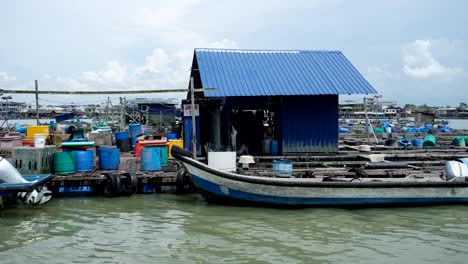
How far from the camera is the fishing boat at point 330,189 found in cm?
1080

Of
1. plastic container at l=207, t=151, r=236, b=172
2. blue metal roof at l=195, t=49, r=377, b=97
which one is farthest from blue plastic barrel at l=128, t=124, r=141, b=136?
plastic container at l=207, t=151, r=236, b=172

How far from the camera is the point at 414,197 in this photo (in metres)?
11.0

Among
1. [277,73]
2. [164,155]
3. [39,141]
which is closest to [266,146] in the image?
[277,73]

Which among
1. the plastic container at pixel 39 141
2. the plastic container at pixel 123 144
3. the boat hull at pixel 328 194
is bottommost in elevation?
the boat hull at pixel 328 194

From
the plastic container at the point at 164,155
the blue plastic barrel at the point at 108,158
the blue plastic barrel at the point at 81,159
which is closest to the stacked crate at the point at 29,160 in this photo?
the blue plastic barrel at the point at 81,159

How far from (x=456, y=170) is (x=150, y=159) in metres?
9.52

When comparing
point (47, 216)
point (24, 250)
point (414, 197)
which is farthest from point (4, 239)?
point (414, 197)

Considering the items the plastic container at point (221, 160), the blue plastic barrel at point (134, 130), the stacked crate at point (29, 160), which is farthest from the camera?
the blue plastic barrel at point (134, 130)

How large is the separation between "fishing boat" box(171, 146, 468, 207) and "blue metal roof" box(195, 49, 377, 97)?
3.78 metres

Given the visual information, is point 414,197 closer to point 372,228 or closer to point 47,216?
point 372,228

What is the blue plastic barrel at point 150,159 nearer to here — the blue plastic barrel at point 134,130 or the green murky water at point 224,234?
the green murky water at point 224,234

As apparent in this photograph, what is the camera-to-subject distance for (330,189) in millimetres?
10797

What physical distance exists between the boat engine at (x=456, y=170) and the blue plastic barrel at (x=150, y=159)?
912cm

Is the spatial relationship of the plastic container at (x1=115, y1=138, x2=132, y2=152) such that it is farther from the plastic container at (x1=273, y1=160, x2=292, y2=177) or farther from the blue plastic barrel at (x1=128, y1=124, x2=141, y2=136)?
the plastic container at (x1=273, y1=160, x2=292, y2=177)
